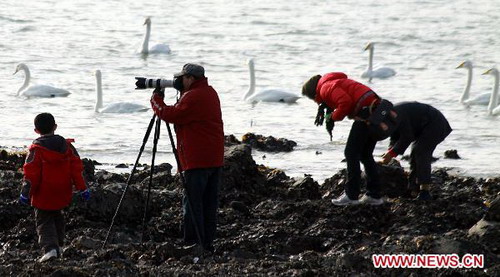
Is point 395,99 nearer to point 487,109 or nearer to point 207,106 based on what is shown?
point 487,109

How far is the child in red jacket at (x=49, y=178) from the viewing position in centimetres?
934

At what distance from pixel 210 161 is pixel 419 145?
8.32ft

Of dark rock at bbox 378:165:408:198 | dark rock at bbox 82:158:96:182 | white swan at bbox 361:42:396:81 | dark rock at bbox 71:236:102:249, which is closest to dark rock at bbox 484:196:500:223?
dark rock at bbox 378:165:408:198

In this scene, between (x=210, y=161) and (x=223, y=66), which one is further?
(x=223, y=66)

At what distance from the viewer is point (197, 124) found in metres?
9.67

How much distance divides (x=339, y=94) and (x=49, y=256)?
9.96ft

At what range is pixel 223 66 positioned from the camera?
96.6ft

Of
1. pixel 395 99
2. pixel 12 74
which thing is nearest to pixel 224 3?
pixel 12 74

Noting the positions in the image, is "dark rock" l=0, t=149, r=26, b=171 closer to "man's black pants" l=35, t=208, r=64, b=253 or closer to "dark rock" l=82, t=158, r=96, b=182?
"dark rock" l=82, t=158, r=96, b=182

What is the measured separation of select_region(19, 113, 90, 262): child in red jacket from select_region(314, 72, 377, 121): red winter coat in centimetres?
250

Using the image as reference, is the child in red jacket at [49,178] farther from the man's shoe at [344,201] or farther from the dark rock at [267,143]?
the dark rock at [267,143]

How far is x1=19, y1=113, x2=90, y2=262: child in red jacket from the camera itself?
9344 mm
